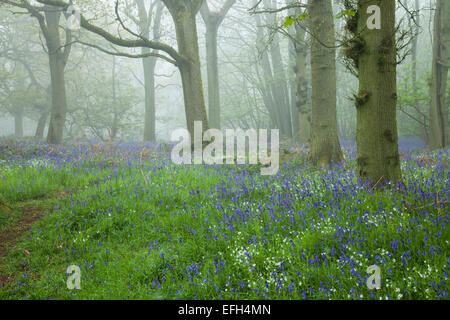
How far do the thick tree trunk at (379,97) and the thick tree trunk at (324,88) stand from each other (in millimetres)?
3150

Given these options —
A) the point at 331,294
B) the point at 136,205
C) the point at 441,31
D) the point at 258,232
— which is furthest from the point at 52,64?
the point at 441,31

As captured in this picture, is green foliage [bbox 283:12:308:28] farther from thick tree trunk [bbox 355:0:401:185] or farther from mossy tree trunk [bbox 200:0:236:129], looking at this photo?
mossy tree trunk [bbox 200:0:236:129]

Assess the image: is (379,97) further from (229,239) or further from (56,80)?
(56,80)

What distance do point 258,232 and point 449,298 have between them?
1.97m

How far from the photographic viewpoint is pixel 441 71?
1089cm

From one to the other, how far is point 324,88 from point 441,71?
674 cm

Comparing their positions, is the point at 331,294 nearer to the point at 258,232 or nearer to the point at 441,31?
the point at 258,232

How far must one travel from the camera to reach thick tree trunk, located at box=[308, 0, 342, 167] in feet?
24.3

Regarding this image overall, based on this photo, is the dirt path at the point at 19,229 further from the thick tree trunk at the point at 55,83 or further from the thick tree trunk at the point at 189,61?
the thick tree trunk at the point at 55,83

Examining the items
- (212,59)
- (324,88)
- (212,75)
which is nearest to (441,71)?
(324,88)

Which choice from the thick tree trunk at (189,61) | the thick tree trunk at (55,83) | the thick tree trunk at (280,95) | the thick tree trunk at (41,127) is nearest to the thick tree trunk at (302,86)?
the thick tree trunk at (189,61)

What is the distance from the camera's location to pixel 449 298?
2215 millimetres

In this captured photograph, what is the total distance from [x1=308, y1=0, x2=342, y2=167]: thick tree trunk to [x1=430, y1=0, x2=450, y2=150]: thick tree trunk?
6264 millimetres

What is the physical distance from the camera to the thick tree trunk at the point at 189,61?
1076 cm
